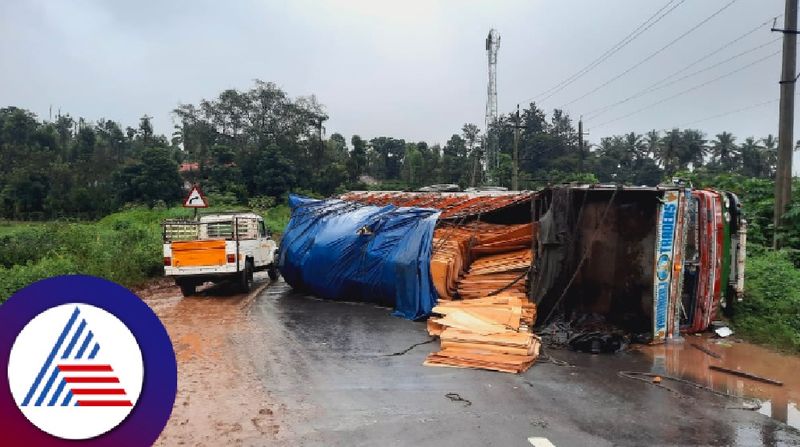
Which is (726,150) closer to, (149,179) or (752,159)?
(752,159)

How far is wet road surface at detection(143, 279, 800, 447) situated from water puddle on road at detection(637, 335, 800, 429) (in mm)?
210

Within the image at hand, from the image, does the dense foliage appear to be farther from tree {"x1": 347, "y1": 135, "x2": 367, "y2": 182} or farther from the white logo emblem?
the white logo emblem

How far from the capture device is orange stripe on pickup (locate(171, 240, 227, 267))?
1261cm

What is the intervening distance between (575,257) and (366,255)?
4406 mm

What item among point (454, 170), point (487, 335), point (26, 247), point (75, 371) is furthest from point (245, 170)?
point (75, 371)

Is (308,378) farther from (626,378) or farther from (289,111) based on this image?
(289,111)

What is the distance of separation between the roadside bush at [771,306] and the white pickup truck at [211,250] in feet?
33.7

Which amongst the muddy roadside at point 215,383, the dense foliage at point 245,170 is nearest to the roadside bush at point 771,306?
the dense foliage at point 245,170

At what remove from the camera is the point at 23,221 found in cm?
3800

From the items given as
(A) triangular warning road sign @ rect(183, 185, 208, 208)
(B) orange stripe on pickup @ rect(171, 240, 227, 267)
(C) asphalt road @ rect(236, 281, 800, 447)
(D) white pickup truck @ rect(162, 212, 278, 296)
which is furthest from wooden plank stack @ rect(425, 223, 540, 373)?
(A) triangular warning road sign @ rect(183, 185, 208, 208)

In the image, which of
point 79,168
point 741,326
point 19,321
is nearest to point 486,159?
point 79,168

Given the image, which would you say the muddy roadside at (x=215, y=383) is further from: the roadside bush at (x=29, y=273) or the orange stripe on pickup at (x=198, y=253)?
the roadside bush at (x=29, y=273)

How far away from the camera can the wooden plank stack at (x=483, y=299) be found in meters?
7.63

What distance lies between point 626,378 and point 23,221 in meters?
41.9
